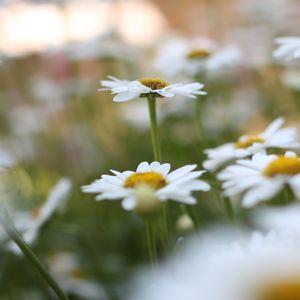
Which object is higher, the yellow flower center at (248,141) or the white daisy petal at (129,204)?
the white daisy petal at (129,204)

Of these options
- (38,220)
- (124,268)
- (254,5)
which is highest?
(254,5)

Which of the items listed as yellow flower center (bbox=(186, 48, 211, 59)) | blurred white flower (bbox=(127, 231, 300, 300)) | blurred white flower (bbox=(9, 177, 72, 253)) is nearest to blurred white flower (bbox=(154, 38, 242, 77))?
yellow flower center (bbox=(186, 48, 211, 59))

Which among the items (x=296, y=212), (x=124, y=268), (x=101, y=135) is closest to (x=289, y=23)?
(x=101, y=135)

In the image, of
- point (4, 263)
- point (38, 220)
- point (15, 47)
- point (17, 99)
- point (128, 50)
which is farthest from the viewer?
point (17, 99)

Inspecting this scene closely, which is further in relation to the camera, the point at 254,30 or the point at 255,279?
the point at 254,30

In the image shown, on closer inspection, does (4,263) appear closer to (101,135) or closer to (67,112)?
(101,135)

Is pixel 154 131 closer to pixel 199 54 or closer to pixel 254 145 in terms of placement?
pixel 254 145

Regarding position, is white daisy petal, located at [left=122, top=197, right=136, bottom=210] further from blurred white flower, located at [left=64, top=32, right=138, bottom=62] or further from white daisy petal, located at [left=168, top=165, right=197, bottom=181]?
blurred white flower, located at [left=64, top=32, right=138, bottom=62]

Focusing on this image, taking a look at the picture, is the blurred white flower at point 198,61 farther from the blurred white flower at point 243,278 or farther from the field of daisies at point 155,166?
the blurred white flower at point 243,278

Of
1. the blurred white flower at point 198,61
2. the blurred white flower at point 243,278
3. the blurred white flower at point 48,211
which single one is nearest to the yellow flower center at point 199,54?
the blurred white flower at point 198,61
